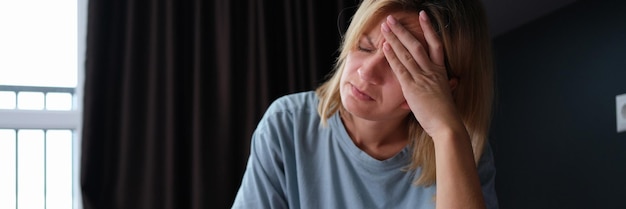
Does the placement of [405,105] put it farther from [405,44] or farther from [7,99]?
[7,99]

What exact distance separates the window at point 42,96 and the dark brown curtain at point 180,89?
0.17 meters

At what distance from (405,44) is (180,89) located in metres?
1.04

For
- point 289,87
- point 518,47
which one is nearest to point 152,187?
point 289,87

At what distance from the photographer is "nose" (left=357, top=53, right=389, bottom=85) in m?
1.01

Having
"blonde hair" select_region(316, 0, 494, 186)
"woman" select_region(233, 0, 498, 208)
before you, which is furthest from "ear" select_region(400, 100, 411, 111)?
"blonde hair" select_region(316, 0, 494, 186)

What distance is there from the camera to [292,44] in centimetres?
197

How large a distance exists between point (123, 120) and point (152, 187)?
23 centimetres

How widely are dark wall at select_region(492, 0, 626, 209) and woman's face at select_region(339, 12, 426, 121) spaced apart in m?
0.65

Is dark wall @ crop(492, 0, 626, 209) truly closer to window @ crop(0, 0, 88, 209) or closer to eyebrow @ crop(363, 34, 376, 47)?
eyebrow @ crop(363, 34, 376, 47)

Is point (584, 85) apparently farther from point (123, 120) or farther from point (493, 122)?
point (123, 120)

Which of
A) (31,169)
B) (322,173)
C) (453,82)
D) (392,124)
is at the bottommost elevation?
(31,169)

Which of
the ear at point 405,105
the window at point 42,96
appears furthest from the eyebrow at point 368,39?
the window at point 42,96

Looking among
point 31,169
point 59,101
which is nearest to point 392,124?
point 59,101

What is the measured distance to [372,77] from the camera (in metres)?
1.02
